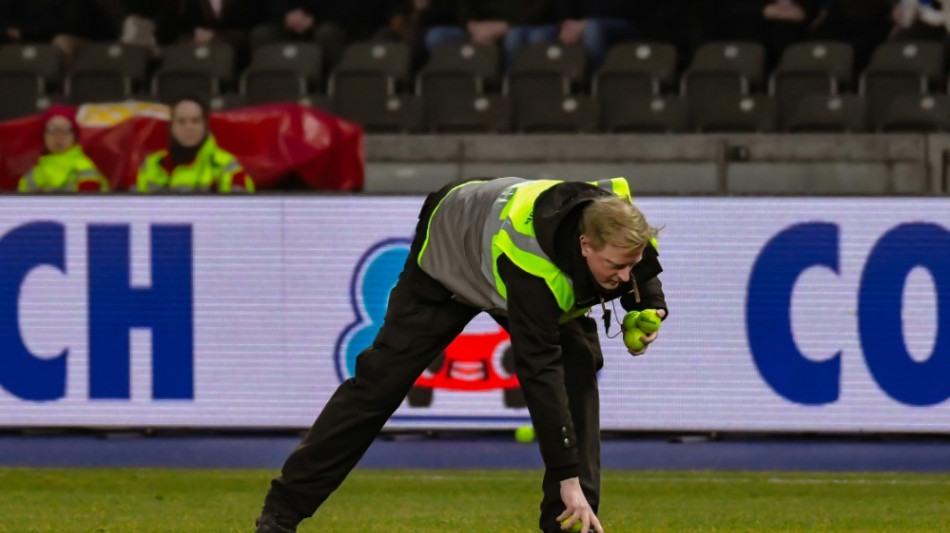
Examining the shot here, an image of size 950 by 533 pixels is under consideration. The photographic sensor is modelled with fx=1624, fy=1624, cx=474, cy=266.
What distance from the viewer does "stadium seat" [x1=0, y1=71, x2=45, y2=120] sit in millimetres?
16312

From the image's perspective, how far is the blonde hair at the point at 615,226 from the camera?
4.82m

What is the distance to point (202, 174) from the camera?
36.2ft

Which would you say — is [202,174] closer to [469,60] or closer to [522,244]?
[469,60]

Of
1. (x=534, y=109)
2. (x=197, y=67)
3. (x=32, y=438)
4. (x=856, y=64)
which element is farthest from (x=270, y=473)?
(x=856, y=64)

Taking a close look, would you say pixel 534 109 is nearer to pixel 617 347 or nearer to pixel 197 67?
pixel 197 67

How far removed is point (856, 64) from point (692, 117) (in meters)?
2.06

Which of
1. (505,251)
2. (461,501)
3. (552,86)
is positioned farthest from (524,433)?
(552,86)

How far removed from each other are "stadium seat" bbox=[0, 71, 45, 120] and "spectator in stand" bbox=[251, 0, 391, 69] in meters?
2.31

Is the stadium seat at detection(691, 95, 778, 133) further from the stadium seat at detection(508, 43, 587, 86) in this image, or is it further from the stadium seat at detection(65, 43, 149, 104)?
the stadium seat at detection(65, 43, 149, 104)

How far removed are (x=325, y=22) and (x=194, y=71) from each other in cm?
169

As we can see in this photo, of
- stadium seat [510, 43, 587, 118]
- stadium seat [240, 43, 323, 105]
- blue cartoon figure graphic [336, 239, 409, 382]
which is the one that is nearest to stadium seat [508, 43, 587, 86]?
stadium seat [510, 43, 587, 118]

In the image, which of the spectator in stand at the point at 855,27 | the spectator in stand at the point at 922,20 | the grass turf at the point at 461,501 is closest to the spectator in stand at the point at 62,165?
the grass turf at the point at 461,501

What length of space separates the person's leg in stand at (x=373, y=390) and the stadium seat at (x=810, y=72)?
10.1 meters

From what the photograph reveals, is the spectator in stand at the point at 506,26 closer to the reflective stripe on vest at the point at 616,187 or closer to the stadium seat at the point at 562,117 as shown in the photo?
the stadium seat at the point at 562,117
